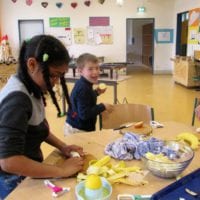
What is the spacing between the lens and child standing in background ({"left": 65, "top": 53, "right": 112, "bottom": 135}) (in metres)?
1.91

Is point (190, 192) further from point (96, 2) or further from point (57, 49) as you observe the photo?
point (96, 2)

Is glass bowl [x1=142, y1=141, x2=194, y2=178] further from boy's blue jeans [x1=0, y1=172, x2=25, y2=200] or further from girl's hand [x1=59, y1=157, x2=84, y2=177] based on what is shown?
boy's blue jeans [x1=0, y1=172, x2=25, y2=200]

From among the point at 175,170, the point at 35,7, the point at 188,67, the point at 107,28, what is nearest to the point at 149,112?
the point at 175,170

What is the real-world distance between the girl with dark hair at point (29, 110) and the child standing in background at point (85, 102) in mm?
730

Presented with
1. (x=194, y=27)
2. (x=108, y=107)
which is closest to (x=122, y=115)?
(x=108, y=107)

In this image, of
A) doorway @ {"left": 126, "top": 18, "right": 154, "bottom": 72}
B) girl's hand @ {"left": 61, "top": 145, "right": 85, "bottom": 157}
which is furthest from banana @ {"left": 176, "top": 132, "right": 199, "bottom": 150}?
doorway @ {"left": 126, "top": 18, "right": 154, "bottom": 72}

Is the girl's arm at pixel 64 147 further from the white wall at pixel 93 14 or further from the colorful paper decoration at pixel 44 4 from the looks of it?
the colorful paper decoration at pixel 44 4

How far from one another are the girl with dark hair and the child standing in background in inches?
28.7

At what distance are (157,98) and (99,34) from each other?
378 cm

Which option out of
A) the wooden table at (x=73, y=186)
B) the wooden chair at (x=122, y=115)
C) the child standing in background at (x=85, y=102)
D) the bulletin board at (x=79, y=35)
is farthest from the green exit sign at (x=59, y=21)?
the wooden table at (x=73, y=186)

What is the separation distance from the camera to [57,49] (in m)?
1.04

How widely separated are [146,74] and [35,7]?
404 centimetres

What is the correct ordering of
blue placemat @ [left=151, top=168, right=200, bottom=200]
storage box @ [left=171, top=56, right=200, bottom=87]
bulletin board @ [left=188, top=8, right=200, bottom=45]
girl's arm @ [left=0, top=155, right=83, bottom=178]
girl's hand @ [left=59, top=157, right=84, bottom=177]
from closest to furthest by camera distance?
blue placemat @ [left=151, top=168, right=200, bottom=200]
girl's arm @ [left=0, top=155, right=83, bottom=178]
girl's hand @ [left=59, top=157, right=84, bottom=177]
storage box @ [left=171, top=56, right=200, bottom=87]
bulletin board @ [left=188, top=8, right=200, bottom=45]

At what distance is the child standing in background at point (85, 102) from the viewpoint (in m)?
1.91
